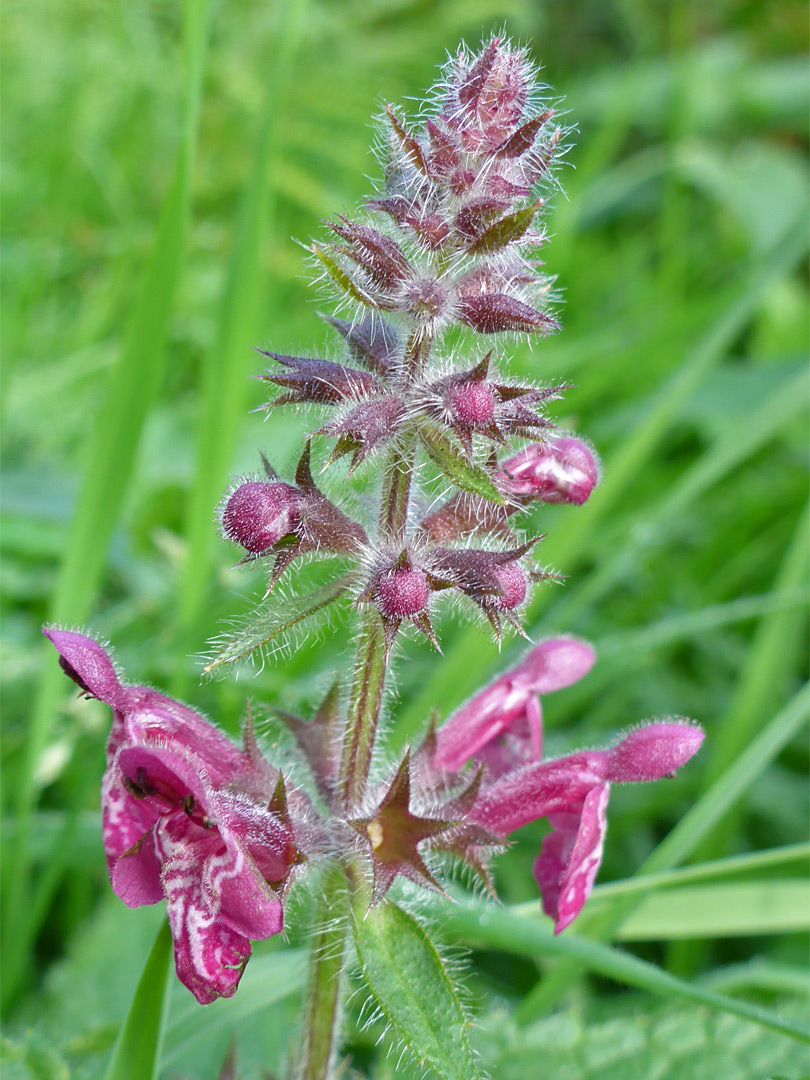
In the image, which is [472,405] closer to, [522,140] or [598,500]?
[522,140]

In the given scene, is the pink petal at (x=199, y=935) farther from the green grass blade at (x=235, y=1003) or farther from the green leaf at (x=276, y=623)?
the green grass blade at (x=235, y=1003)

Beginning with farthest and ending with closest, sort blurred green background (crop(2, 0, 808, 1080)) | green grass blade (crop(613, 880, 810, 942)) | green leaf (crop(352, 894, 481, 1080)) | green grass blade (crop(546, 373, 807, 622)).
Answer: green grass blade (crop(546, 373, 807, 622)), blurred green background (crop(2, 0, 808, 1080)), green grass blade (crop(613, 880, 810, 942)), green leaf (crop(352, 894, 481, 1080))

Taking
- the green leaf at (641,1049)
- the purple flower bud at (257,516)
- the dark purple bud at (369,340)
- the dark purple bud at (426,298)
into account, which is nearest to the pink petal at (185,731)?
the purple flower bud at (257,516)

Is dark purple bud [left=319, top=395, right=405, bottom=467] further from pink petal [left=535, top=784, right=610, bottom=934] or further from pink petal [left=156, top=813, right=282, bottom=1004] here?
pink petal [left=535, top=784, right=610, bottom=934]

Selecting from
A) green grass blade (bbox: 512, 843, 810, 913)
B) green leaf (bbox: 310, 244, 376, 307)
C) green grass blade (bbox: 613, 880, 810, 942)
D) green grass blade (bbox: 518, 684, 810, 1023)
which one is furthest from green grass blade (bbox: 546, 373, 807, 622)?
green leaf (bbox: 310, 244, 376, 307)

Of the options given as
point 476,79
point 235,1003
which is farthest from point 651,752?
point 476,79

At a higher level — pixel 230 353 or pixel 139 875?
pixel 230 353
